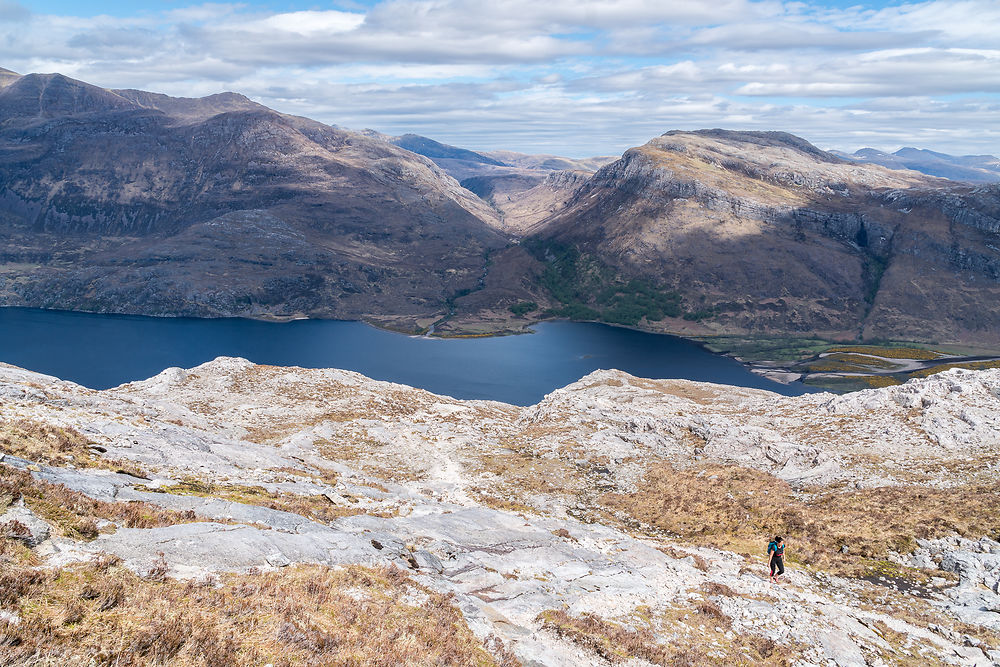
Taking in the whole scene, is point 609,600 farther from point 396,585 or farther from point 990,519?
point 990,519

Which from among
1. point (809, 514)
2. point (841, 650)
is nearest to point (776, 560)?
point (841, 650)

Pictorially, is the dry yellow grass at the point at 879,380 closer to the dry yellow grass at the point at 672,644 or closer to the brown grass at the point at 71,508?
the dry yellow grass at the point at 672,644

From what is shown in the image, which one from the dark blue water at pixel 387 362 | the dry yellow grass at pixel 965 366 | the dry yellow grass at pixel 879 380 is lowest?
the dark blue water at pixel 387 362

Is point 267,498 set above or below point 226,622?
below

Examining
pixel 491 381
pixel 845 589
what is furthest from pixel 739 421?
pixel 491 381

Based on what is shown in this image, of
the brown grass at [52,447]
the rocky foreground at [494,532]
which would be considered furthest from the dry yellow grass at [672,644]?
the brown grass at [52,447]

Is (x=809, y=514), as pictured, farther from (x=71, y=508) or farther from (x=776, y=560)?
(x=71, y=508)
